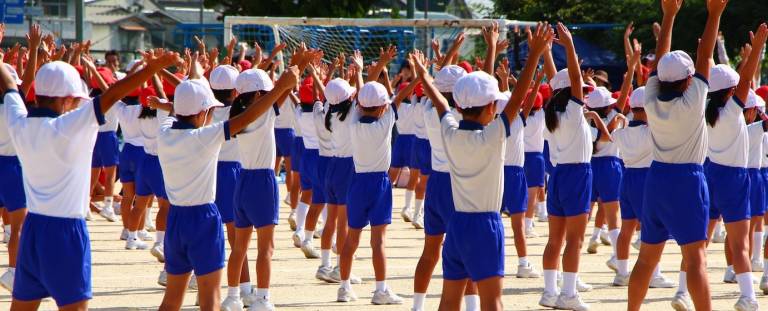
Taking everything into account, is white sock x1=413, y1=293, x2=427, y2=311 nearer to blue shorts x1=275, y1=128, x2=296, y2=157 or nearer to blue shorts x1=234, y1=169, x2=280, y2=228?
blue shorts x1=234, y1=169, x2=280, y2=228

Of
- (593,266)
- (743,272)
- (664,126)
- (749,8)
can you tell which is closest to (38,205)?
(664,126)

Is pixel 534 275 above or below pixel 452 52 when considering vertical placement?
below

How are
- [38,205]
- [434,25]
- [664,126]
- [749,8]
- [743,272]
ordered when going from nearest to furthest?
1. [38,205]
2. [664,126]
3. [743,272]
4. [434,25]
5. [749,8]

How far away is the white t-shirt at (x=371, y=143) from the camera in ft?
33.3

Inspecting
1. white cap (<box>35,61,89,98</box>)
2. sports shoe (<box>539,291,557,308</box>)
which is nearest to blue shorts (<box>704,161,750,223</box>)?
sports shoe (<box>539,291,557,308</box>)

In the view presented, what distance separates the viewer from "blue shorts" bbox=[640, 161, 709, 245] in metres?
8.05

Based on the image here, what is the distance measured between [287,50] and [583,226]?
48.0 ft

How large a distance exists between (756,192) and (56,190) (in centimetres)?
659

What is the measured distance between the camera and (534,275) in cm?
1155

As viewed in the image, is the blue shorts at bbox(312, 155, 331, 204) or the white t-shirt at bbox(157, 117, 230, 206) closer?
the white t-shirt at bbox(157, 117, 230, 206)

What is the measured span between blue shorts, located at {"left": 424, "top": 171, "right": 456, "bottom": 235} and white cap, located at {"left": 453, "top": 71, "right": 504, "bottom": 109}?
1466mm

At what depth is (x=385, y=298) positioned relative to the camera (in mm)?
9977

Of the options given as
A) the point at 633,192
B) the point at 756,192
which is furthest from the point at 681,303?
the point at 756,192

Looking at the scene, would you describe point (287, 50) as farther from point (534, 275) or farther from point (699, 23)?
point (534, 275)
